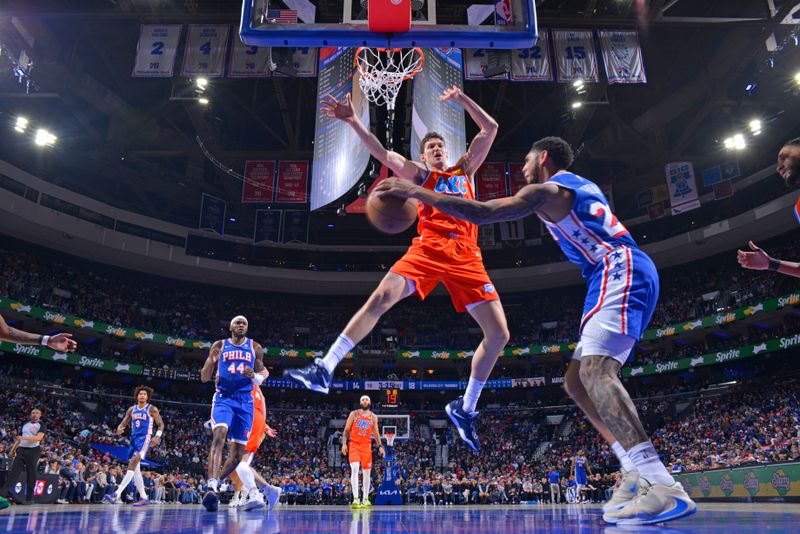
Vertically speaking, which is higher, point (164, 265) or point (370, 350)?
point (164, 265)

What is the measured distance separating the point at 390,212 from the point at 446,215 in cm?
112

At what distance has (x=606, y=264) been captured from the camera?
364cm

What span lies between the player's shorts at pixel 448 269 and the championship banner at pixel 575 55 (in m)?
11.1

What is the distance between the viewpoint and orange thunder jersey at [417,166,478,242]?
5176 mm

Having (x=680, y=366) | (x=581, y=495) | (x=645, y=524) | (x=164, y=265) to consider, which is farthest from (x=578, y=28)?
(x=164, y=265)

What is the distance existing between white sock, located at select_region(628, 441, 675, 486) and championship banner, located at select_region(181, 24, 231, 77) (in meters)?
14.3

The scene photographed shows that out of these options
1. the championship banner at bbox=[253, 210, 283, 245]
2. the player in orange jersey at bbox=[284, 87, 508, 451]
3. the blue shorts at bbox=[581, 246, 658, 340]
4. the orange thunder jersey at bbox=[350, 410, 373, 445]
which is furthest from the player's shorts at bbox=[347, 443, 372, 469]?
the championship banner at bbox=[253, 210, 283, 245]

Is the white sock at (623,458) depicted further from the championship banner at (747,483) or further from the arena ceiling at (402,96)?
the arena ceiling at (402,96)

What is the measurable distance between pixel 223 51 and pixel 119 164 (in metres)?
16.1

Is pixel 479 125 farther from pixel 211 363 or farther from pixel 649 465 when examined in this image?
pixel 211 363

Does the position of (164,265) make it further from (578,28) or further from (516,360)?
(578,28)

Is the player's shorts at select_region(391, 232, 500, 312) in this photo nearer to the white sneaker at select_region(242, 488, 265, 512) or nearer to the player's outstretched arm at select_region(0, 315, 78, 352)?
the player's outstretched arm at select_region(0, 315, 78, 352)

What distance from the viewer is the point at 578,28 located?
15.4m

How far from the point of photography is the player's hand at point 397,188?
3465 mm
